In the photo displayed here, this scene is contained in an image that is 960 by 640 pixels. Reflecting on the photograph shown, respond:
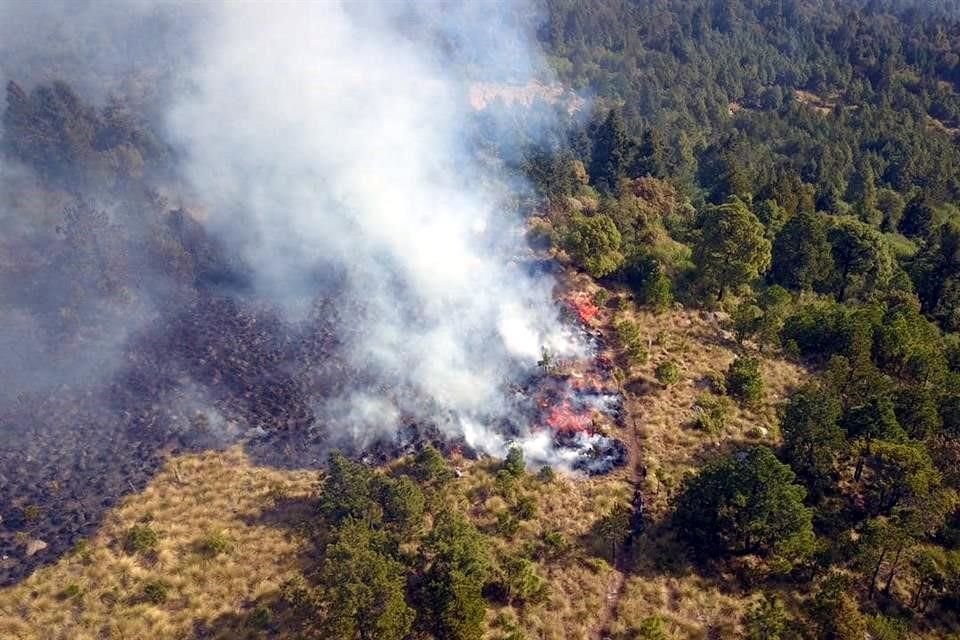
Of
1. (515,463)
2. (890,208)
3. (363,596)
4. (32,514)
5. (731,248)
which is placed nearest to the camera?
(363,596)

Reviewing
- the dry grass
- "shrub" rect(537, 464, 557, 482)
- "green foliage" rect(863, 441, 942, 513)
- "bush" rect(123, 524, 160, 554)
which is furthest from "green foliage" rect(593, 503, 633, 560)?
"bush" rect(123, 524, 160, 554)

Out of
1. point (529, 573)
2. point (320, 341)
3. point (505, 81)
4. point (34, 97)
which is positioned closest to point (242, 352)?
point (320, 341)

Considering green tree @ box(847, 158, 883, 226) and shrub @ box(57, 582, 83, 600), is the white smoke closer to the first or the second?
shrub @ box(57, 582, 83, 600)

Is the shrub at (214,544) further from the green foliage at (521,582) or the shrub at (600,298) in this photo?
the shrub at (600,298)

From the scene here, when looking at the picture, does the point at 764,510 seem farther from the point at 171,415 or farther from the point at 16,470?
the point at 16,470

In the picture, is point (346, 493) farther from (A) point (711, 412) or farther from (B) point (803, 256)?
(B) point (803, 256)

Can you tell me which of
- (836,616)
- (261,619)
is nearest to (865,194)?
(836,616)
